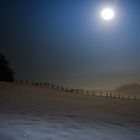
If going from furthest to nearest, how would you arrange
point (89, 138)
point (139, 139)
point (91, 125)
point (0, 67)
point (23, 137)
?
point (0, 67) < point (91, 125) < point (139, 139) < point (89, 138) < point (23, 137)

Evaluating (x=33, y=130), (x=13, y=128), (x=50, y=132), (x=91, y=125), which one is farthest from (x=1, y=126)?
(x=91, y=125)

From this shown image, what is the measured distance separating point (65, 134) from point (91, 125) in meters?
2.50

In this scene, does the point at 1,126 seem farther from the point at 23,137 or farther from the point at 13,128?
the point at 23,137

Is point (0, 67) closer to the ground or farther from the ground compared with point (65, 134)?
farther from the ground

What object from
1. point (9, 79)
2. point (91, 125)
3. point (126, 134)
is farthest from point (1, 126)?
point (9, 79)

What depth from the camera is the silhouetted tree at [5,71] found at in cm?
5897

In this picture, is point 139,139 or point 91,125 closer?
point 139,139

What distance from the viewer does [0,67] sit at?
58969mm

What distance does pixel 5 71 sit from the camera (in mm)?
59469

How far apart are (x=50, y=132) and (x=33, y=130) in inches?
24.2

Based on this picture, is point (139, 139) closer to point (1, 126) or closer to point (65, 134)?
point (65, 134)

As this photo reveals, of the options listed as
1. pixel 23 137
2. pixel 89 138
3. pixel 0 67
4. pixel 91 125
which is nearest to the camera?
pixel 23 137

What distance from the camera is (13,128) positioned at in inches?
361

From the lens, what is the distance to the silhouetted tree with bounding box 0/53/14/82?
2322 inches
